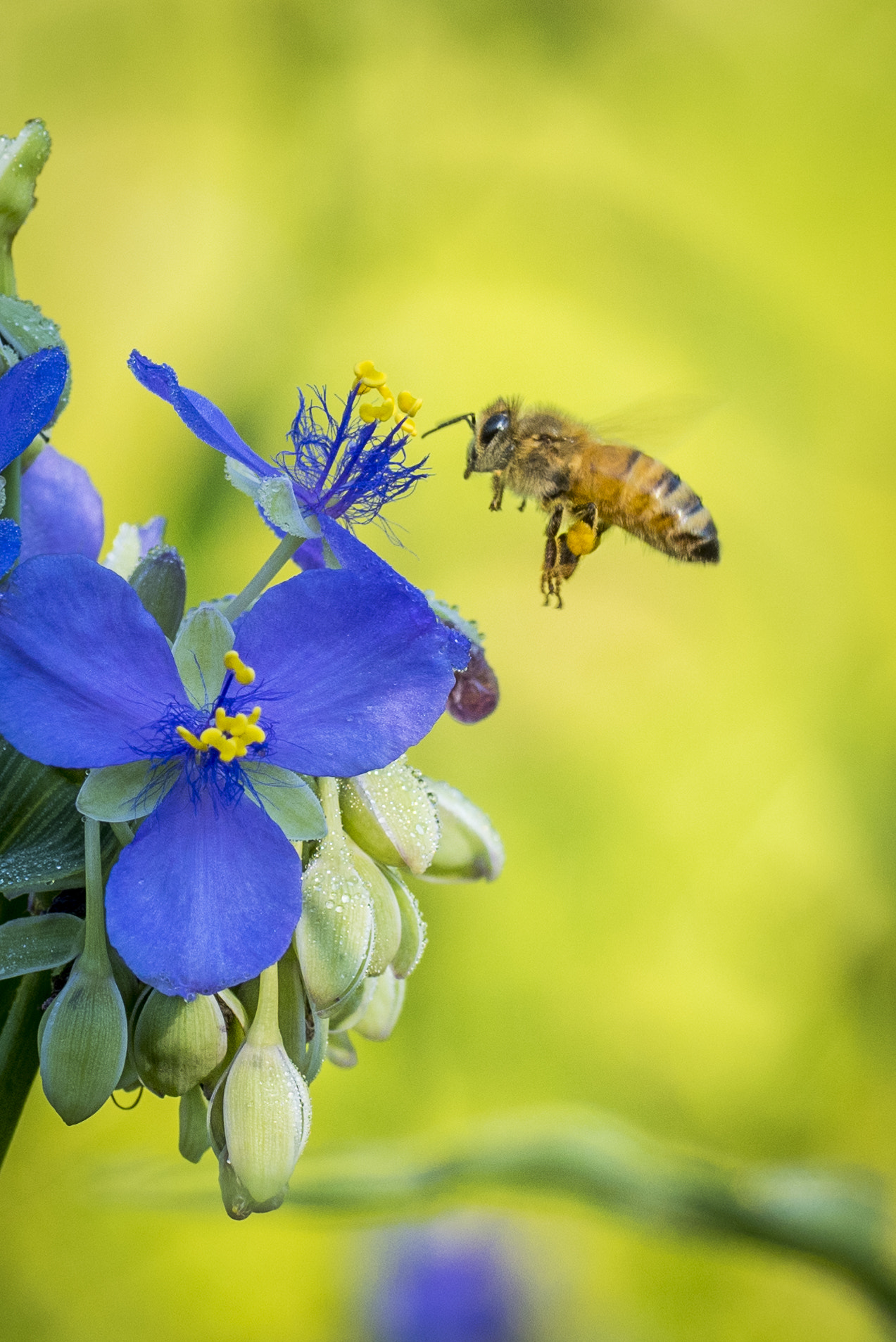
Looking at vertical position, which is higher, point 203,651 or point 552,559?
point 552,559

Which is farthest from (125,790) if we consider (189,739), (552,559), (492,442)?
(492,442)

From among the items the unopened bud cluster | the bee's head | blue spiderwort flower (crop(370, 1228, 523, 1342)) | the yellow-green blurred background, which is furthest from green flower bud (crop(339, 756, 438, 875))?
blue spiderwort flower (crop(370, 1228, 523, 1342))

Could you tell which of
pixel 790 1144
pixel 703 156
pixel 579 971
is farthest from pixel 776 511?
pixel 790 1144

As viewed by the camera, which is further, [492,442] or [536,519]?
[536,519]

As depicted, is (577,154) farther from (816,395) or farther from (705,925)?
(705,925)

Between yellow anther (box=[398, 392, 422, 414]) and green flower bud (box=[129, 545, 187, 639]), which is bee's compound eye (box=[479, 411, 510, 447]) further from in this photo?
green flower bud (box=[129, 545, 187, 639])

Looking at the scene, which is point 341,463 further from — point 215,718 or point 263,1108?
point 263,1108

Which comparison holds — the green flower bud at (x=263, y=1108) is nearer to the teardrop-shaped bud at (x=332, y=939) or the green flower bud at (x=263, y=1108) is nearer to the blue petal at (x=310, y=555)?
the teardrop-shaped bud at (x=332, y=939)

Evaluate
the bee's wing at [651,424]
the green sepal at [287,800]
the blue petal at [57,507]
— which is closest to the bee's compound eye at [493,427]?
the bee's wing at [651,424]
